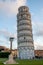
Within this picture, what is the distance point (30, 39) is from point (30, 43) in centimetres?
163

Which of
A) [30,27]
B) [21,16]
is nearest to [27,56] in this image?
[30,27]

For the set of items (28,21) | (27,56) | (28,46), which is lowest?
(27,56)

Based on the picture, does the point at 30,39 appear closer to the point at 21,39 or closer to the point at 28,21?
the point at 21,39

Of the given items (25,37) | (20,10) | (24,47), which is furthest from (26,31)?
(20,10)

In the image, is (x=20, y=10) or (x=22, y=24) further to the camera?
(x=20, y=10)

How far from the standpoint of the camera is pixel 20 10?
232ft

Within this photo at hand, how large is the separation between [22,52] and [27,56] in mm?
2471

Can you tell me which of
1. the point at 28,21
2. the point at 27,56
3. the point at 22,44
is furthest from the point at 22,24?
the point at 27,56

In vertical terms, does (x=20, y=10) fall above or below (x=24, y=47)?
above

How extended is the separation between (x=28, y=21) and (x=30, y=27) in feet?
8.72

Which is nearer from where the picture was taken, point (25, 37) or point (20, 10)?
point (25, 37)

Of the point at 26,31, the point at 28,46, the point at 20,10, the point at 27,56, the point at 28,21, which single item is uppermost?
the point at 20,10

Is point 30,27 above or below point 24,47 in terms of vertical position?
above

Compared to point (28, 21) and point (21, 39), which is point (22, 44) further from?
point (28, 21)
